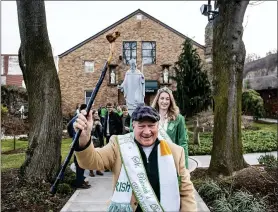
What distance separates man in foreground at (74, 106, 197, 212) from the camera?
7.57 feet

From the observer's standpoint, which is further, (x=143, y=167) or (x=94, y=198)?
(x=94, y=198)

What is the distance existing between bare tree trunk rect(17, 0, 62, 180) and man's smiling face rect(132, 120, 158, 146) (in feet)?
15.9

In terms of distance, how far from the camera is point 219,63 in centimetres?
767

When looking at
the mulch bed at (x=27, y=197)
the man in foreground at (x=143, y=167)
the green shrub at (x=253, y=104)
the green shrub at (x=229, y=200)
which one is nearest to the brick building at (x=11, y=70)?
the green shrub at (x=253, y=104)

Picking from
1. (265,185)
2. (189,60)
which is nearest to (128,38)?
(189,60)

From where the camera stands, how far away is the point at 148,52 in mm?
26453

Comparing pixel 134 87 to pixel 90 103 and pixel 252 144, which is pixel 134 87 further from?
pixel 252 144

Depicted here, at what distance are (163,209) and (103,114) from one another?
25.6 feet

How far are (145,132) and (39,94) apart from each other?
16.6 ft

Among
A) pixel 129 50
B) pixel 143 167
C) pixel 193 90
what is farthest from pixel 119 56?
pixel 143 167

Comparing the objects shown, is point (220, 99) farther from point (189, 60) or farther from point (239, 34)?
point (189, 60)

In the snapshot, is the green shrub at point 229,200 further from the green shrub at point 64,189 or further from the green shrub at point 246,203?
the green shrub at point 64,189

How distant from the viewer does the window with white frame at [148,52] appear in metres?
26.3

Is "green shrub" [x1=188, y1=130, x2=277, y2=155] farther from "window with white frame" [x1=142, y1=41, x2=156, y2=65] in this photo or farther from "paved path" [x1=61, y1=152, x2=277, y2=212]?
"window with white frame" [x1=142, y1=41, x2=156, y2=65]
